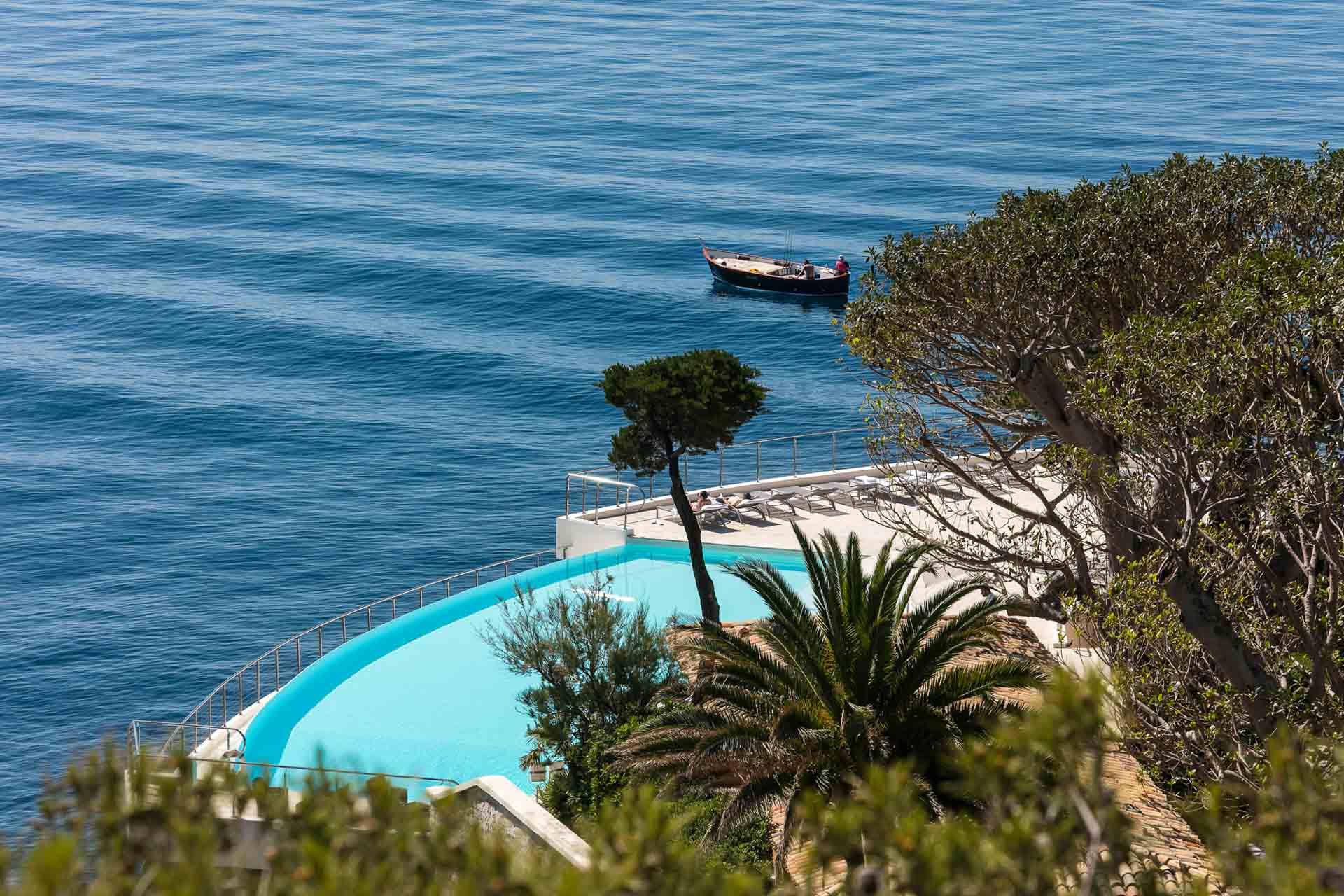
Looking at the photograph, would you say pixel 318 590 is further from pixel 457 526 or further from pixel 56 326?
pixel 56 326

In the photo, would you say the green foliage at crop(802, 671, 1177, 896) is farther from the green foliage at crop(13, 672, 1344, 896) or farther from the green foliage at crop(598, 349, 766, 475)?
the green foliage at crop(598, 349, 766, 475)

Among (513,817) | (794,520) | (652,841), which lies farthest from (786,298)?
(652,841)

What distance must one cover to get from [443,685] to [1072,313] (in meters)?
12.9

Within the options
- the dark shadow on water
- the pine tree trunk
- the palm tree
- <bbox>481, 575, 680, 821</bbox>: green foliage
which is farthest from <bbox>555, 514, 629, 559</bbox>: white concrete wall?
the dark shadow on water

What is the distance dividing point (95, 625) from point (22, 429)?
15031 mm

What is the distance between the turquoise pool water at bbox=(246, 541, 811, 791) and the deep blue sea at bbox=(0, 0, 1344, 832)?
31.6 inches

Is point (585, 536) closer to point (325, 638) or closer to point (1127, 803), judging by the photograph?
Result: point (325, 638)

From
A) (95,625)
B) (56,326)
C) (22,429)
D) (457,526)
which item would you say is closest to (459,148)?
(56,326)

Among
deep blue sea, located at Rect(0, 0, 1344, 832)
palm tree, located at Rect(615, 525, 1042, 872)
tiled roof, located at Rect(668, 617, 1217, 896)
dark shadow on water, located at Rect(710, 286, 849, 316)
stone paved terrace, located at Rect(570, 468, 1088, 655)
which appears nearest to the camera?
tiled roof, located at Rect(668, 617, 1217, 896)

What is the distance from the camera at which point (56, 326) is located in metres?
58.5

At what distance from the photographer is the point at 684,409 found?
23.4m

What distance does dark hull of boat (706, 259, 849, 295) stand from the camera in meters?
62.2

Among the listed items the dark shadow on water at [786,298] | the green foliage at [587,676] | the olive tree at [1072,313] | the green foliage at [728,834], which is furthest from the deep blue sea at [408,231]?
the olive tree at [1072,313]

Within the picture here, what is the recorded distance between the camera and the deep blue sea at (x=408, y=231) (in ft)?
137
